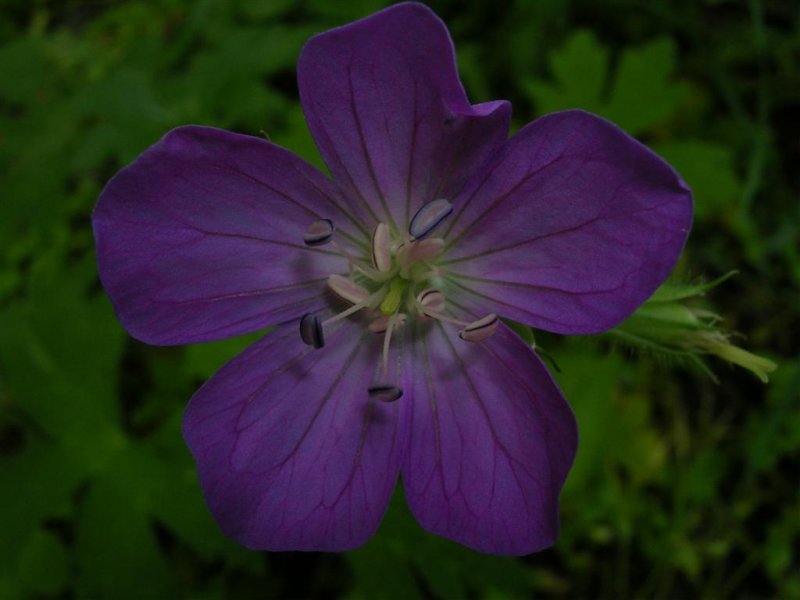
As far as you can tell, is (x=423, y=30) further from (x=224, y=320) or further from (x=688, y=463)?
(x=688, y=463)

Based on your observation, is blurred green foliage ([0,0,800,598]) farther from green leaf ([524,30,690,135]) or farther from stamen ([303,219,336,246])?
stamen ([303,219,336,246])

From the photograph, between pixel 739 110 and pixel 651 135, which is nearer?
pixel 739 110

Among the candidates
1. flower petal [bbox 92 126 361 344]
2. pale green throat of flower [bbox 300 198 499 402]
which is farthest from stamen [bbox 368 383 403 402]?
flower petal [bbox 92 126 361 344]

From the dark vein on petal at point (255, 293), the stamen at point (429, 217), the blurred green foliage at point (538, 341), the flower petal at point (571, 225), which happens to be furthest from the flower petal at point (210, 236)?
the blurred green foliage at point (538, 341)

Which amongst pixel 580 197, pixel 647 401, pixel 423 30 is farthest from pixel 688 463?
pixel 423 30

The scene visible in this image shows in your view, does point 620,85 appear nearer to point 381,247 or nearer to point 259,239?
point 381,247

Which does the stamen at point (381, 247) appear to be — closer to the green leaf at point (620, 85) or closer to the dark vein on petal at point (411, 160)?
the dark vein on petal at point (411, 160)
